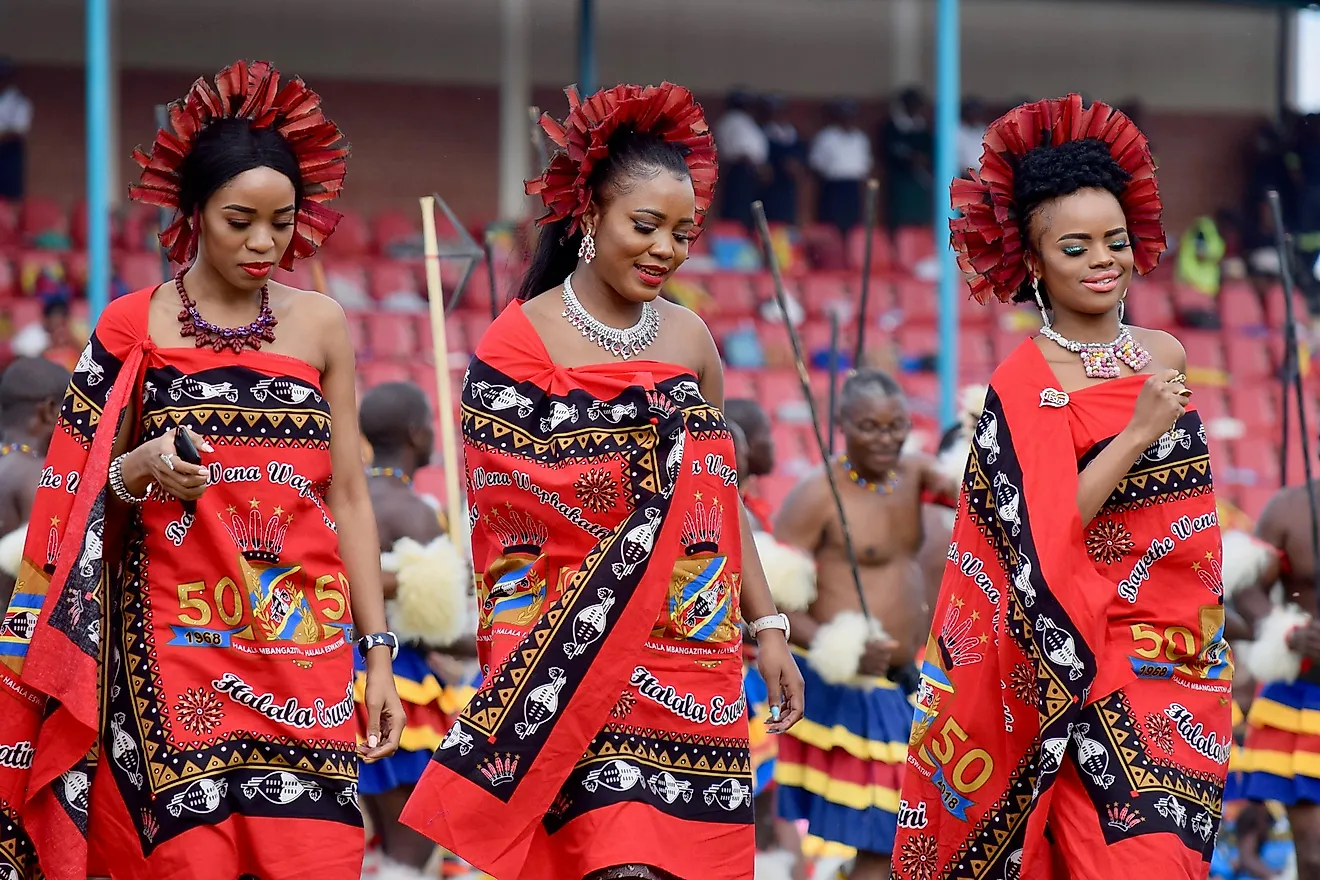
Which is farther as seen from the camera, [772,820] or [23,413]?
[772,820]

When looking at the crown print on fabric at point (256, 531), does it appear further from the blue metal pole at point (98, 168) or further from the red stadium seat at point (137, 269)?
the red stadium seat at point (137, 269)

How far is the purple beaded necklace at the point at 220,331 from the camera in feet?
14.9

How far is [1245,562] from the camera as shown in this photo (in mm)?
7352

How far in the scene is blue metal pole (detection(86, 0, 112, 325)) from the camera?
1121cm

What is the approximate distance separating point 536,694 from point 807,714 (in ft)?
11.3

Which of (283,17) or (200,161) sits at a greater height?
(283,17)

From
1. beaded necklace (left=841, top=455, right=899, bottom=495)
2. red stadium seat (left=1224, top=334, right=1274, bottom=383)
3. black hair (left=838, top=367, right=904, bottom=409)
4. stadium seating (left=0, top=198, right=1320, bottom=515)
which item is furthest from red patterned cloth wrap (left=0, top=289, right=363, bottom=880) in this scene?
red stadium seat (left=1224, top=334, right=1274, bottom=383)

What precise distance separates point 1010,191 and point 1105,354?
0.47 m

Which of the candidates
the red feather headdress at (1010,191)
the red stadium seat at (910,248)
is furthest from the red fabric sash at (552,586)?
the red stadium seat at (910,248)

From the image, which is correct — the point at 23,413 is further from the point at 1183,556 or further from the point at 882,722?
the point at 1183,556

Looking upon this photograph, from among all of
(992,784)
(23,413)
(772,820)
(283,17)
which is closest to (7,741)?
(992,784)

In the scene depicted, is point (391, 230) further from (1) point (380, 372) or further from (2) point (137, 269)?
(1) point (380, 372)

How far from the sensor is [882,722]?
7.71 metres

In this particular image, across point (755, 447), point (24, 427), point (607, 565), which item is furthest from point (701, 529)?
point (755, 447)
